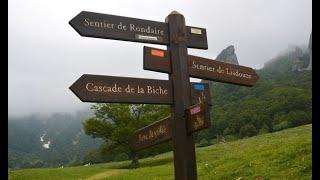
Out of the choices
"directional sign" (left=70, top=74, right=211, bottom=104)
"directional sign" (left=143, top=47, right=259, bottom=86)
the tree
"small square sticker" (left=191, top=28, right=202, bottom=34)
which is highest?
the tree

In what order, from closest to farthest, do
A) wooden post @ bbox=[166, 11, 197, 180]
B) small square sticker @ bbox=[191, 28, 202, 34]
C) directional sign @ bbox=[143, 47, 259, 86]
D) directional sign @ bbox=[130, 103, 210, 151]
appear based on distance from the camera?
directional sign @ bbox=[130, 103, 210, 151] < wooden post @ bbox=[166, 11, 197, 180] < directional sign @ bbox=[143, 47, 259, 86] < small square sticker @ bbox=[191, 28, 202, 34]

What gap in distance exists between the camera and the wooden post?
9.45 meters

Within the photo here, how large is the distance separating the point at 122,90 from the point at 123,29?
3.92 ft

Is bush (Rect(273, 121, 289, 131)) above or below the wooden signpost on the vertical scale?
above

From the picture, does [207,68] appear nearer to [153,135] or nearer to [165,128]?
[165,128]

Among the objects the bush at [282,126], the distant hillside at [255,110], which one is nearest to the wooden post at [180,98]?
the distant hillside at [255,110]

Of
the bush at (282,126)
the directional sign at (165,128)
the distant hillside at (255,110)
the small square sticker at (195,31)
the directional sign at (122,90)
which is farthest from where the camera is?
the distant hillside at (255,110)

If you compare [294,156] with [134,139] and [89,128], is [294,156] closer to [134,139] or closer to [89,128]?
[134,139]

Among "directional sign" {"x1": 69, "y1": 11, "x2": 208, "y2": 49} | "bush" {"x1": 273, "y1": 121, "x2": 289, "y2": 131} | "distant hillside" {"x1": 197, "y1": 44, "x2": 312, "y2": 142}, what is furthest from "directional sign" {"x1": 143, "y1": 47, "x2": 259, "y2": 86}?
"bush" {"x1": 273, "y1": 121, "x2": 289, "y2": 131}

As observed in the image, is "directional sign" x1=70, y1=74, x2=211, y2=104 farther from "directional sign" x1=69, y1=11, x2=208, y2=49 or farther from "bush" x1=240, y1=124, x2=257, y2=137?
"bush" x1=240, y1=124, x2=257, y2=137

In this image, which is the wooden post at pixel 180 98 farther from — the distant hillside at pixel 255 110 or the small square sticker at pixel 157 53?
the distant hillside at pixel 255 110

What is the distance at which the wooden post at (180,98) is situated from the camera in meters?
9.45
